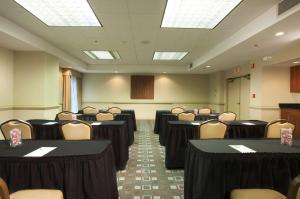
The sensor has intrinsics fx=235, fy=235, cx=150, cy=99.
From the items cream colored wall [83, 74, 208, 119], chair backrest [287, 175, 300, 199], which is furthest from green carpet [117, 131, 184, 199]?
cream colored wall [83, 74, 208, 119]

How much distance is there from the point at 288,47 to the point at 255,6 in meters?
2.57

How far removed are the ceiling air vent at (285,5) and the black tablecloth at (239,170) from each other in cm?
210

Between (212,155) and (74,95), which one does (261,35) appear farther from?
(74,95)

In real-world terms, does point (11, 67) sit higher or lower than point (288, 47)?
lower

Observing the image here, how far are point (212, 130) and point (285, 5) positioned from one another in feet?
6.99

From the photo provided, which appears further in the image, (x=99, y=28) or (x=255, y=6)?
(x=99, y=28)

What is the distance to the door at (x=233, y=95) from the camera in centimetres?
1001

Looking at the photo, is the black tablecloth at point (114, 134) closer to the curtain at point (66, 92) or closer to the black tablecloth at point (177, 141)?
the black tablecloth at point (177, 141)

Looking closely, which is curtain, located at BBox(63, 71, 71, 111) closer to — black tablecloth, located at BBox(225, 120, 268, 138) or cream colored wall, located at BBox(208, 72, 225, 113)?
cream colored wall, located at BBox(208, 72, 225, 113)

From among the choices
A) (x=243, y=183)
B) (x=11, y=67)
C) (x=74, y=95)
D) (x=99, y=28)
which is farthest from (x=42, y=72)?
(x=243, y=183)

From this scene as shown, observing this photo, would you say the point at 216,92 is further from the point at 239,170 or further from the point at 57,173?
the point at 57,173

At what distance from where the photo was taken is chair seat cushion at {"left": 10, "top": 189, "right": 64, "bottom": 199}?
6.23 ft

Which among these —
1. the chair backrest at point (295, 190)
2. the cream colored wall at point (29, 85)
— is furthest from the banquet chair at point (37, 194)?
the cream colored wall at point (29, 85)

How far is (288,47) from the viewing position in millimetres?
5750
